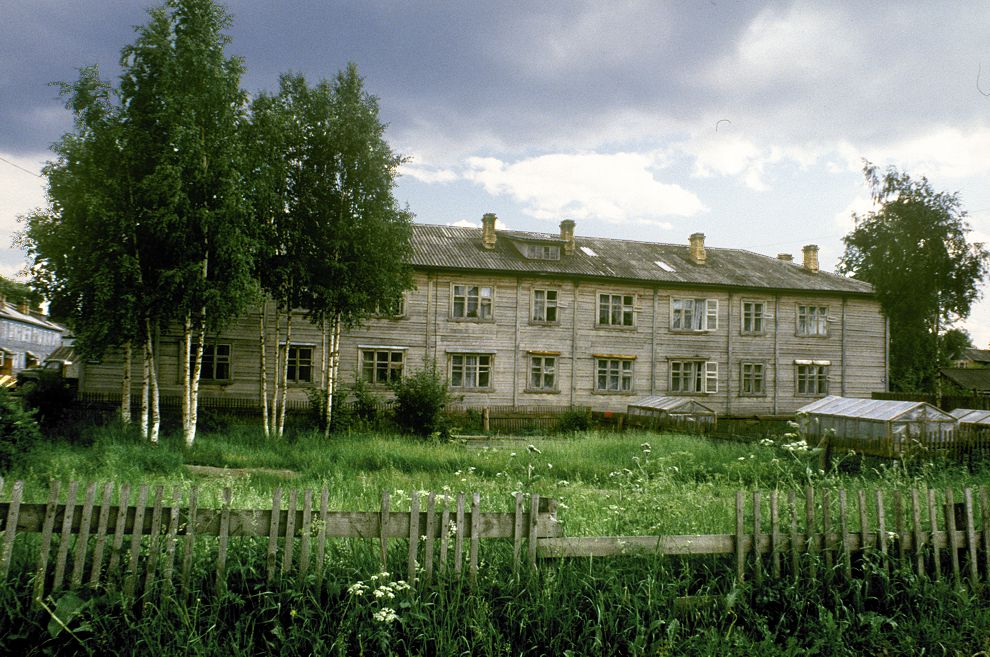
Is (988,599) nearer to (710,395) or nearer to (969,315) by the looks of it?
(710,395)

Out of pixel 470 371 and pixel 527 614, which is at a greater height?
pixel 470 371

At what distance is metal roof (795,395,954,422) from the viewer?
1602 cm

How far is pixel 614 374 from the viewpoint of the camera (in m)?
28.6

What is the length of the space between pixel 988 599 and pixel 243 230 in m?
17.1

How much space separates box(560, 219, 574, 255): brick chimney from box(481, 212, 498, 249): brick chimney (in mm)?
3937

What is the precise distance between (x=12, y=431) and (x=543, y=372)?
2064 centimetres

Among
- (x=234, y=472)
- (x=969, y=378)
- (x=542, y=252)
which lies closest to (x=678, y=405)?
(x=542, y=252)

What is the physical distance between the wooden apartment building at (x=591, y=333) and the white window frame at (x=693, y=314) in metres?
0.07

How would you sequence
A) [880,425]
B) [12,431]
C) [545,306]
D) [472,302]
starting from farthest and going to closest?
[545,306], [472,302], [880,425], [12,431]

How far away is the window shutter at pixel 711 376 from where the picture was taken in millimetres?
29609

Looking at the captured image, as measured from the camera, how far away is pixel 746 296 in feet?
100

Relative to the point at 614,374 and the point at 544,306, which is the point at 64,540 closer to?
the point at 544,306

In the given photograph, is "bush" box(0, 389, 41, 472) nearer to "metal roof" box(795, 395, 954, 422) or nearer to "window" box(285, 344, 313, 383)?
"window" box(285, 344, 313, 383)

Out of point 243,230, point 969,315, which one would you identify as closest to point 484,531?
point 243,230
